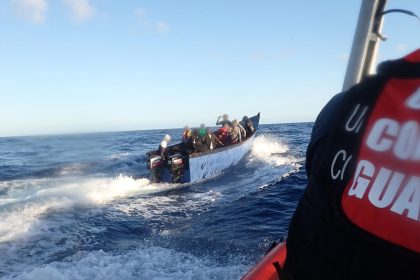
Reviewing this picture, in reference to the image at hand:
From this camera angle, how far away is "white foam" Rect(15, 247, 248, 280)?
5.82 m

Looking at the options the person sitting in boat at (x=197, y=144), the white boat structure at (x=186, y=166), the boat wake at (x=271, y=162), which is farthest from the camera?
the person sitting in boat at (x=197, y=144)

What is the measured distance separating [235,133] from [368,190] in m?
17.1

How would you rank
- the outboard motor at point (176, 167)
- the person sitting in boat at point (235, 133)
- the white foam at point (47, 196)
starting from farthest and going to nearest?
1. the person sitting in boat at point (235, 133)
2. the outboard motor at point (176, 167)
3. the white foam at point (47, 196)

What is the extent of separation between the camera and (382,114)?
3.82 ft

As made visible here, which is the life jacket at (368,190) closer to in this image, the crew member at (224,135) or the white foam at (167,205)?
the white foam at (167,205)

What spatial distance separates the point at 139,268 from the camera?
6098 mm

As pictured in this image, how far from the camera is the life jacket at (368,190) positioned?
3.46 feet

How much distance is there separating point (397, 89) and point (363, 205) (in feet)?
1.18

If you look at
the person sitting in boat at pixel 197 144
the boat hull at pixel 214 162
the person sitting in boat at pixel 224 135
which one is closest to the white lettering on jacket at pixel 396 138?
the boat hull at pixel 214 162

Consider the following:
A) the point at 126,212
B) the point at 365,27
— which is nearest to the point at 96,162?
the point at 126,212

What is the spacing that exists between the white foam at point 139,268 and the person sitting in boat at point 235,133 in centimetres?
1148

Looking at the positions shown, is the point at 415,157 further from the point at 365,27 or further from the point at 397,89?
the point at 365,27

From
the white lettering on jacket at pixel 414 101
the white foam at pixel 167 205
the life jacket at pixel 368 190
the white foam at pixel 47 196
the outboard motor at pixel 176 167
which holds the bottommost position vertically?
the white foam at pixel 47 196

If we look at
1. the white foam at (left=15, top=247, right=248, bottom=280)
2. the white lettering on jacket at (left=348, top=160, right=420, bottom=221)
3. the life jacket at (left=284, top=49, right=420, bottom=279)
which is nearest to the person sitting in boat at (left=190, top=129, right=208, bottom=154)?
the white foam at (left=15, top=247, right=248, bottom=280)
